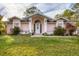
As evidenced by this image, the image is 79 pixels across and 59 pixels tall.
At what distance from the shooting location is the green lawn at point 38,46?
99.3 inches

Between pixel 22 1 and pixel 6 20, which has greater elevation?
pixel 22 1

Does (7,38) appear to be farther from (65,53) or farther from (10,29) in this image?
(65,53)

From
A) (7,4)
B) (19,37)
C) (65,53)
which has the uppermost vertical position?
(7,4)

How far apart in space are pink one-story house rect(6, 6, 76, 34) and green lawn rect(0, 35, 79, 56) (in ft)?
0.27

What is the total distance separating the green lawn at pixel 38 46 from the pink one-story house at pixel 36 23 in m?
0.08

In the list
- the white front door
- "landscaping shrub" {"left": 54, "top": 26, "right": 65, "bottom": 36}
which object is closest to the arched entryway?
the white front door

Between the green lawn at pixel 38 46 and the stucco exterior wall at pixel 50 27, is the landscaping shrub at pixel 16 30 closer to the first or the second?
the green lawn at pixel 38 46

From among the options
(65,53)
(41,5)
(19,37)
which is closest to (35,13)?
(41,5)

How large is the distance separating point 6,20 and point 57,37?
0.55 m

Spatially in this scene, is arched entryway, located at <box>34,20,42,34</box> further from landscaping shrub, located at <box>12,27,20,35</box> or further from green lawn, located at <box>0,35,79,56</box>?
landscaping shrub, located at <box>12,27,20,35</box>

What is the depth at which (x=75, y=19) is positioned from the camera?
2592mm

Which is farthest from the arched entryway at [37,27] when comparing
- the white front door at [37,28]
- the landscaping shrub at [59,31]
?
the landscaping shrub at [59,31]

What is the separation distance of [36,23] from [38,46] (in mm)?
240

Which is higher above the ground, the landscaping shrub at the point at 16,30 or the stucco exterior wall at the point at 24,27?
the stucco exterior wall at the point at 24,27
